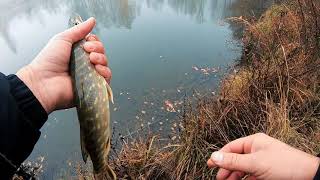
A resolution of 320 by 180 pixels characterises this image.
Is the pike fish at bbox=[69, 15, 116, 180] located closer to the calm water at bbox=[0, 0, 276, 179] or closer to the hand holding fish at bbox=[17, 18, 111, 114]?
the hand holding fish at bbox=[17, 18, 111, 114]

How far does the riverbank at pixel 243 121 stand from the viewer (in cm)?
429

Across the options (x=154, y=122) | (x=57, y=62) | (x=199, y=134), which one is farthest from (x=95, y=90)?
(x=154, y=122)

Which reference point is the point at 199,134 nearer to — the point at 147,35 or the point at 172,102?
the point at 172,102

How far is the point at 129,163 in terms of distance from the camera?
4.32 metres

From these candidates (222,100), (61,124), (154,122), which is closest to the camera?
(222,100)

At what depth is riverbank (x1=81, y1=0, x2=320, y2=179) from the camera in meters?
4.29

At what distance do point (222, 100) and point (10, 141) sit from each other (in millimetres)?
3379

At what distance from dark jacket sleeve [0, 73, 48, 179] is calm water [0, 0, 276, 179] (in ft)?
13.0

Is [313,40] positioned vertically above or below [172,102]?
above

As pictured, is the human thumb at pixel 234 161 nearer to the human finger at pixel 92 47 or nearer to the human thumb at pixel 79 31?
the human finger at pixel 92 47

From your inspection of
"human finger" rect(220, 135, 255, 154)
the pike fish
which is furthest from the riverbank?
"human finger" rect(220, 135, 255, 154)

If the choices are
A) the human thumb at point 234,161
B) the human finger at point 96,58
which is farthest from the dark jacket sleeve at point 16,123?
the human thumb at point 234,161

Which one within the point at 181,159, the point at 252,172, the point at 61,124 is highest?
the point at 252,172

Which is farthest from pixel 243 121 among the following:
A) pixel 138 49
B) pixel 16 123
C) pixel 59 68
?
pixel 138 49
